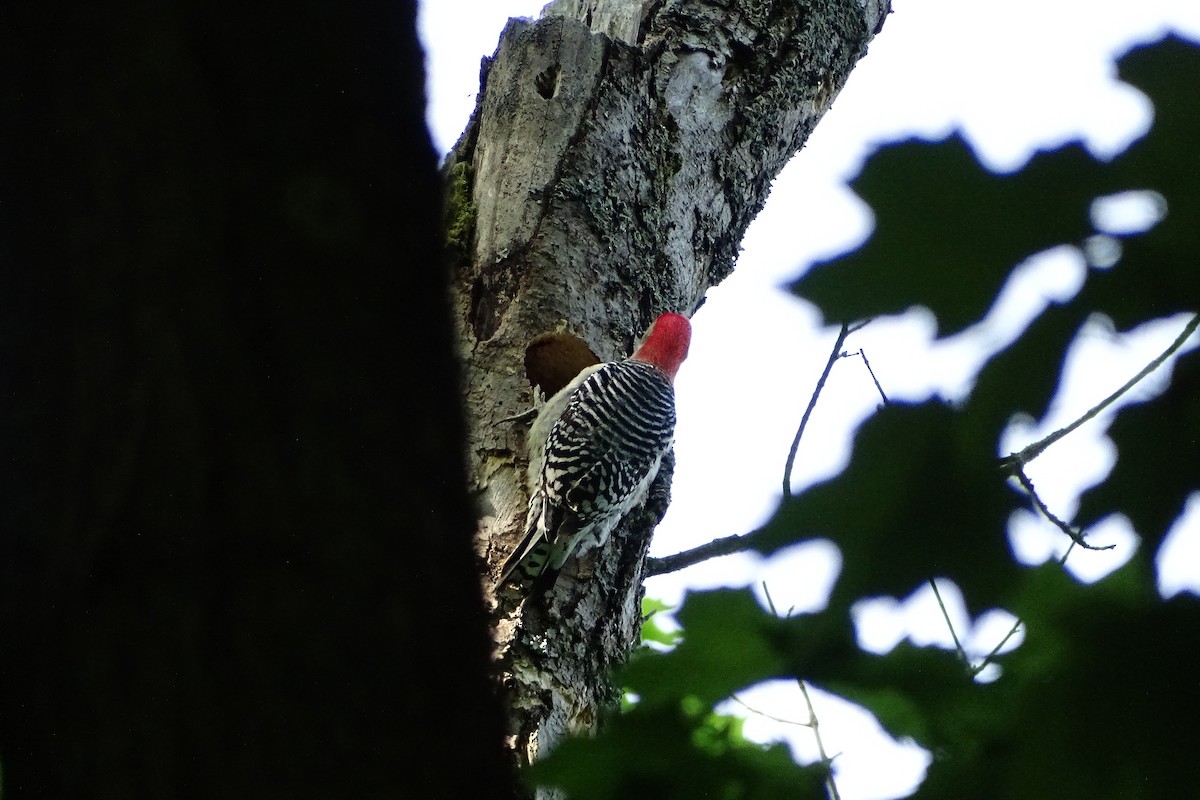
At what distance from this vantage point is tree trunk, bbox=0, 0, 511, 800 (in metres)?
1.11

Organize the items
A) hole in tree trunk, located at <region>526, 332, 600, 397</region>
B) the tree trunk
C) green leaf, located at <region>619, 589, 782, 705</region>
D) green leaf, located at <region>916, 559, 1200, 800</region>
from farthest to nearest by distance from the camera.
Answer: hole in tree trunk, located at <region>526, 332, 600, 397</region>, green leaf, located at <region>619, 589, 782, 705</region>, the tree trunk, green leaf, located at <region>916, 559, 1200, 800</region>

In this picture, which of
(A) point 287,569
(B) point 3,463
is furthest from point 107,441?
(A) point 287,569

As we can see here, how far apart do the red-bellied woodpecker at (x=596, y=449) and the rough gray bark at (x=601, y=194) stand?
0.08 metres

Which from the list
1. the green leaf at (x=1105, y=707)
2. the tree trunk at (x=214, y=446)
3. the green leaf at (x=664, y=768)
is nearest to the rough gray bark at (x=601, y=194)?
the green leaf at (x=664, y=768)

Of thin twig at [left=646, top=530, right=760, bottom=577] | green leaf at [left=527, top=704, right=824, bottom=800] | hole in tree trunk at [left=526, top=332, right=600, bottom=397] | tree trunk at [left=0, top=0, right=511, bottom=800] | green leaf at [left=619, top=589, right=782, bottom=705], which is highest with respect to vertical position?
hole in tree trunk at [left=526, top=332, right=600, bottom=397]

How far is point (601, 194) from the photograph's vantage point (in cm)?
426

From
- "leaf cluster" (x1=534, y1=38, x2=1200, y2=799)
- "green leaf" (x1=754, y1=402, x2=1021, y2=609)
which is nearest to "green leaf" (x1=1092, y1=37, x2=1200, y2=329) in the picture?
"leaf cluster" (x1=534, y1=38, x2=1200, y2=799)

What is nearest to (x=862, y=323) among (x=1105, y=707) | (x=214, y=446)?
(x=1105, y=707)

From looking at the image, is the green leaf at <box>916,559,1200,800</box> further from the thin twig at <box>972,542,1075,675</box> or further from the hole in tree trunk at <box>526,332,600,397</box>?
the hole in tree trunk at <box>526,332,600,397</box>

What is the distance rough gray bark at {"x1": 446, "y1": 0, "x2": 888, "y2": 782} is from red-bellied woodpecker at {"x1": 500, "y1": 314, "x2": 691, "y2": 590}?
8 centimetres

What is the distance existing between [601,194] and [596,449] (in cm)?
114

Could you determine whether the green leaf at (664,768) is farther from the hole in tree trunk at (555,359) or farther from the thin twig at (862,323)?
the hole in tree trunk at (555,359)

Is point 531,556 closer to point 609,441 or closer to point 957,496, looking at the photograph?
point 609,441

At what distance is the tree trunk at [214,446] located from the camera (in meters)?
1.11
